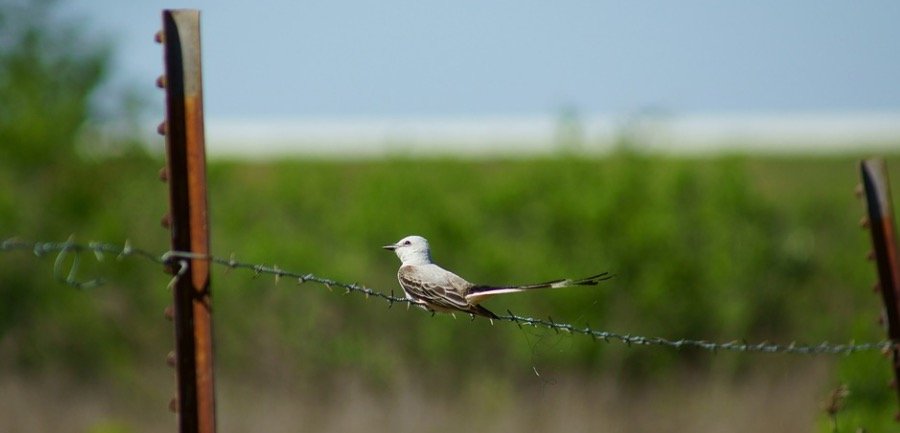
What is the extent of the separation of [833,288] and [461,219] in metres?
6.44

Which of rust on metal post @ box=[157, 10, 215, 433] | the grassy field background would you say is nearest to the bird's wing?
rust on metal post @ box=[157, 10, 215, 433]

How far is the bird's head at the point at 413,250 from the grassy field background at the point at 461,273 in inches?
482

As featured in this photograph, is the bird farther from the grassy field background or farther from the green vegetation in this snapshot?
the green vegetation

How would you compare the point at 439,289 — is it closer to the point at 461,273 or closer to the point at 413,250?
the point at 413,250

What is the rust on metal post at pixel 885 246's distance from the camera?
5.89 metres

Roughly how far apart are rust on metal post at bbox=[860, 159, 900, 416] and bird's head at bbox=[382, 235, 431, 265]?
202cm

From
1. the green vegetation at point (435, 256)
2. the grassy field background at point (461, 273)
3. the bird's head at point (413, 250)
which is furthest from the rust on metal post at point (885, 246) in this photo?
the green vegetation at point (435, 256)

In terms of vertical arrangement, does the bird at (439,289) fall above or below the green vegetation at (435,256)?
below

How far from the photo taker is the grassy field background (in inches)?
781

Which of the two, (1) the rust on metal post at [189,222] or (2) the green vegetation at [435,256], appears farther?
(2) the green vegetation at [435,256]

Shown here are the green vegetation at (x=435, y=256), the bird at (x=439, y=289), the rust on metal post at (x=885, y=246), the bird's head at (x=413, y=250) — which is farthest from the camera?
the green vegetation at (x=435, y=256)

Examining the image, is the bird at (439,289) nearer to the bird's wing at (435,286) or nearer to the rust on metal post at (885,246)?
the bird's wing at (435,286)

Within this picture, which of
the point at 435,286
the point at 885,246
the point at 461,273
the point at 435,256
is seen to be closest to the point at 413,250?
the point at 435,286

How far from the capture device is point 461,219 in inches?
900
